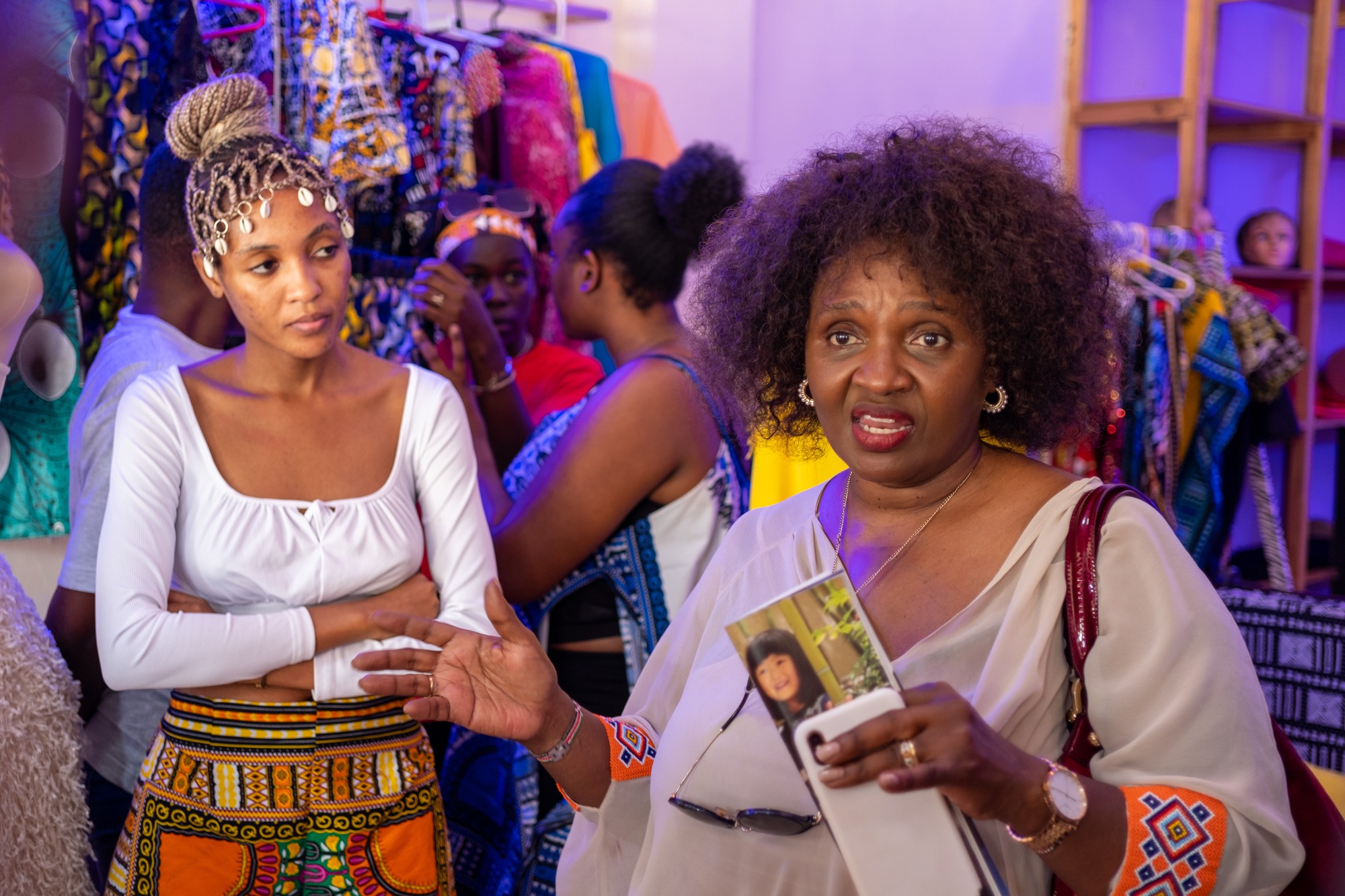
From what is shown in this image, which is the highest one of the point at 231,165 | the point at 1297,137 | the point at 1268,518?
the point at 1297,137

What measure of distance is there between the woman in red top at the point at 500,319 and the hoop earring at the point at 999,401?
1567mm

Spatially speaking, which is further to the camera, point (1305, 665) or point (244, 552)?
point (1305, 665)

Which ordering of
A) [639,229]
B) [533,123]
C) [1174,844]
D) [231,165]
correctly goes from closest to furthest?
1. [1174,844]
2. [231,165]
3. [639,229]
4. [533,123]

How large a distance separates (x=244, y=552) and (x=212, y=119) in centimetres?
72

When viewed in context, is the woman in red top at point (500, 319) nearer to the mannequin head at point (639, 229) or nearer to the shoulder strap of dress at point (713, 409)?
the mannequin head at point (639, 229)

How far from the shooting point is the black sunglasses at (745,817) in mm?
1438

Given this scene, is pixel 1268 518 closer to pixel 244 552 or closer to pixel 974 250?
pixel 974 250

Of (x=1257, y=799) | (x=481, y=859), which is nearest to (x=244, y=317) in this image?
(x=481, y=859)

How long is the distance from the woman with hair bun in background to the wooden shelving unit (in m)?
2.99

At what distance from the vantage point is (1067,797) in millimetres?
1220

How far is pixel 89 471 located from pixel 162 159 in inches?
24.8

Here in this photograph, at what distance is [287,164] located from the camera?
1922mm

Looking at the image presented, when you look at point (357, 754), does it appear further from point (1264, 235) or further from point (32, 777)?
point (1264, 235)

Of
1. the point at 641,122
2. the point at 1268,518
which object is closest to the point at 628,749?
the point at 641,122
